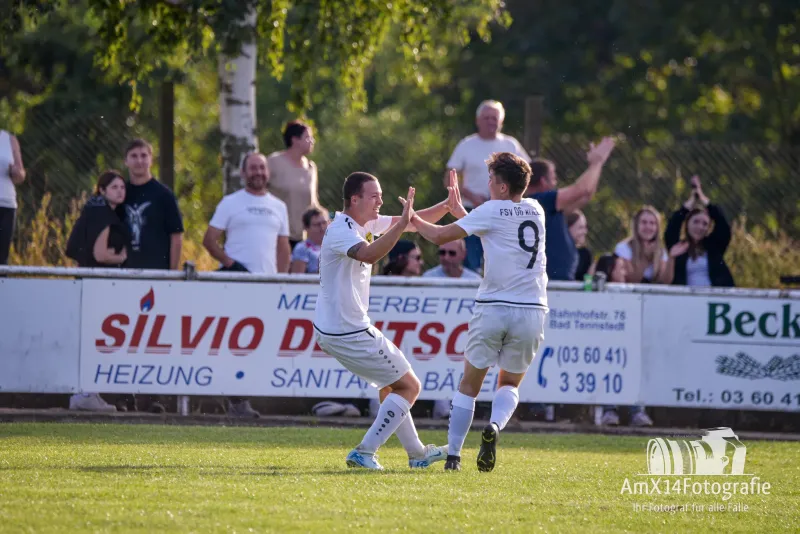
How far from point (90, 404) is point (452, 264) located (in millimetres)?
3695

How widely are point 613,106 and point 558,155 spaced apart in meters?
16.2

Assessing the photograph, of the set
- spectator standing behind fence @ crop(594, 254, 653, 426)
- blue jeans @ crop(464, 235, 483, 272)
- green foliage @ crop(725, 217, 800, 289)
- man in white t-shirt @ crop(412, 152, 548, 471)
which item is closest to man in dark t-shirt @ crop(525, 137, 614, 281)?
spectator standing behind fence @ crop(594, 254, 653, 426)

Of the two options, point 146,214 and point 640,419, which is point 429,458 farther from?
point 146,214

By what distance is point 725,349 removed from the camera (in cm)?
1309

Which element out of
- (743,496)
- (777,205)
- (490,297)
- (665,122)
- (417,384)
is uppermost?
(665,122)

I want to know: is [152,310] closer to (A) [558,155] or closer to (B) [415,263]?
(B) [415,263]

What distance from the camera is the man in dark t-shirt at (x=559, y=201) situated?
11641 mm

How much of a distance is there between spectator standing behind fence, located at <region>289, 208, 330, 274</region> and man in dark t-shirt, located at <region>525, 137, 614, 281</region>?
2.14 metres

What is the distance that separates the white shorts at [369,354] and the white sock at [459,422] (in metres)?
0.46

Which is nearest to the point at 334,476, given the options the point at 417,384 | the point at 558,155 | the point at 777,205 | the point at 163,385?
the point at 417,384

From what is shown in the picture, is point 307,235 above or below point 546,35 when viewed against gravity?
below

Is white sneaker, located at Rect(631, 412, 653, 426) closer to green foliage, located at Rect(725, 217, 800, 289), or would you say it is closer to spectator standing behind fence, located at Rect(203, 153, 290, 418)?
spectator standing behind fence, located at Rect(203, 153, 290, 418)

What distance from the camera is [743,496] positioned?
8508mm

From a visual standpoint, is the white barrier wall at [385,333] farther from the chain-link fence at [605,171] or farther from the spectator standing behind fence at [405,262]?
the chain-link fence at [605,171]
